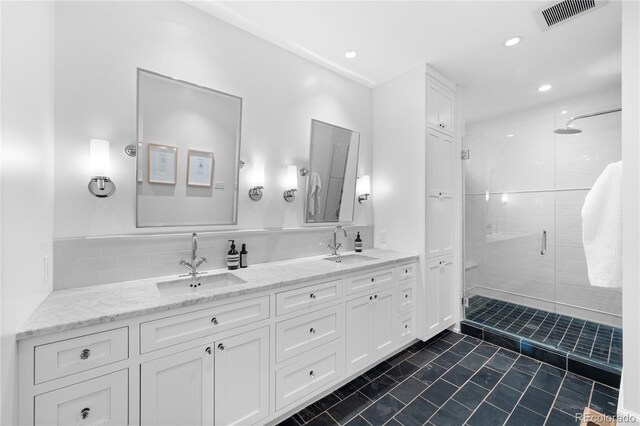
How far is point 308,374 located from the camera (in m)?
1.81

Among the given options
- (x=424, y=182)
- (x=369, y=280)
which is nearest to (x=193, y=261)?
(x=369, y=280)

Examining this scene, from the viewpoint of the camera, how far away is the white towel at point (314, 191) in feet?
8.38

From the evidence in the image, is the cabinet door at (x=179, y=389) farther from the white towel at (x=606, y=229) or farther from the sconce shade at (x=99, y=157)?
the white towel at (x=606, y=229)

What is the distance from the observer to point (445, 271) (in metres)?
2.92

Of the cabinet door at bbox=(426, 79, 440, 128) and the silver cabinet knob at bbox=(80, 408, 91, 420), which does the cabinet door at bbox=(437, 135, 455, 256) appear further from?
the silver cabinet knob at bbox=(80, 408, 91, 420)

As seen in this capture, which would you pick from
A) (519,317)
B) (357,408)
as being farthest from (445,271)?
(357,408)

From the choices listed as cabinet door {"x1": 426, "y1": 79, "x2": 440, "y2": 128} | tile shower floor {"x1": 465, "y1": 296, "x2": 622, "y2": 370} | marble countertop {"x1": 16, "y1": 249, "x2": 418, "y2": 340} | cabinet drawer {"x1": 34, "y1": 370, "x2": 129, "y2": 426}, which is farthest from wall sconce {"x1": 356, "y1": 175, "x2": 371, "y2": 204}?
cabinet drawer {"x1": 34, "y1": 370, "x2": 129, "y2": 426}

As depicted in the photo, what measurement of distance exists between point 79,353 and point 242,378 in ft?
2.50

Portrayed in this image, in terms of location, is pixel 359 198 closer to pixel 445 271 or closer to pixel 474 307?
pixel 445 271

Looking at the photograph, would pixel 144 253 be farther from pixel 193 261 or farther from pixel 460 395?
pixel 460 395

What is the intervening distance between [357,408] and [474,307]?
210cm

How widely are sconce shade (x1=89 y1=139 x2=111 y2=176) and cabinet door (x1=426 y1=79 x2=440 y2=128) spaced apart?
2.57 meters

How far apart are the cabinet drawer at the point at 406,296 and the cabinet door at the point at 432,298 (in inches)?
6.1

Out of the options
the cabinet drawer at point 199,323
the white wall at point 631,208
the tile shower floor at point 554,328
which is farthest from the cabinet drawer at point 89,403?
the tile shower floor at point 554,328
